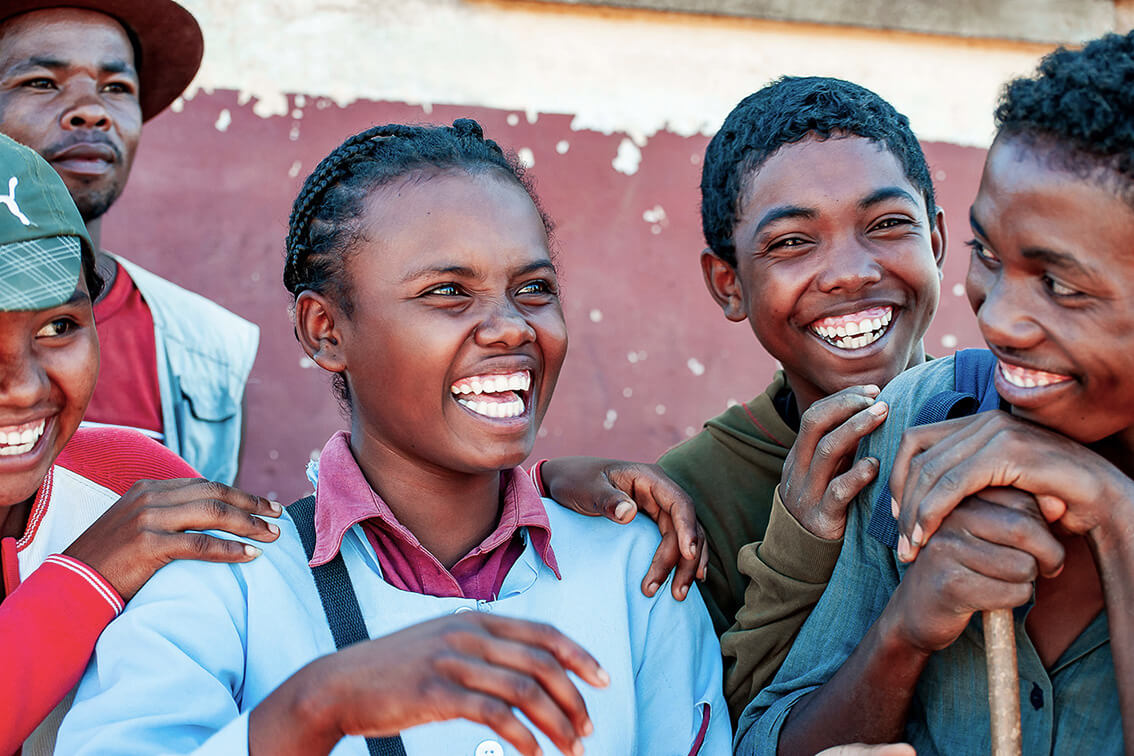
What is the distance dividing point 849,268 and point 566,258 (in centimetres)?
241

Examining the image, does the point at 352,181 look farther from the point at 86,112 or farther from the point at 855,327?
the point at 86,112

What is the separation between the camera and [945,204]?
4.96m

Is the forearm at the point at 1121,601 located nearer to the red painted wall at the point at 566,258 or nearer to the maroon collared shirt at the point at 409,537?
the maroon collared shirt at the point at 409,537

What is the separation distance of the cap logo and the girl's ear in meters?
0.50

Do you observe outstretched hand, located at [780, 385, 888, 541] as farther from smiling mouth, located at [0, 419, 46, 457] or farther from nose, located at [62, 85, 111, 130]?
nose, located at [62, 85, 111, 130]

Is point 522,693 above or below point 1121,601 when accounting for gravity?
below

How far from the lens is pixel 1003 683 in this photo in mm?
1601

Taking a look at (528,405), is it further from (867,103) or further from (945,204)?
(945,204)

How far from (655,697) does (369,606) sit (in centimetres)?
54

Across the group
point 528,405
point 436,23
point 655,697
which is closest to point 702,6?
point 436,23

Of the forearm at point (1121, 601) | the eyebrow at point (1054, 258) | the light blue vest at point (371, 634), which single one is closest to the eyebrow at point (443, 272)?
the light blue vest at point (371, 634)

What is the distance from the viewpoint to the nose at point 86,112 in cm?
329

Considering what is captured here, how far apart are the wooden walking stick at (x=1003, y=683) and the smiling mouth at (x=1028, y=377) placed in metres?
0.33

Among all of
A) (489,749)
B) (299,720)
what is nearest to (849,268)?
(489,749)
